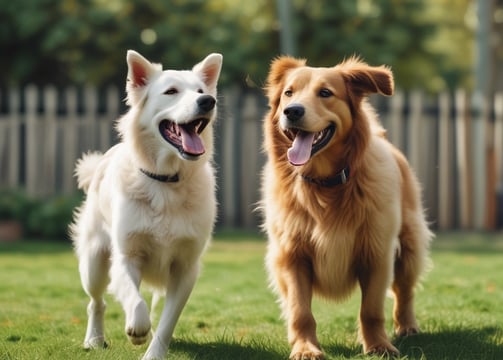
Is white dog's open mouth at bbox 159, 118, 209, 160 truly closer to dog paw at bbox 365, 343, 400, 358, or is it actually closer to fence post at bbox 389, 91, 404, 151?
dog paw at bbox 365, 343, 400, 358

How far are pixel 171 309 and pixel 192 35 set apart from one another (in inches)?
501

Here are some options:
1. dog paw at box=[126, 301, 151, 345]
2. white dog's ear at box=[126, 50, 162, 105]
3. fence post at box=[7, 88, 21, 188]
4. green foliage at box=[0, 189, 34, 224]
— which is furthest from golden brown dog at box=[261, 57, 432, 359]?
fence post at box=[7, 88, 21, 188]

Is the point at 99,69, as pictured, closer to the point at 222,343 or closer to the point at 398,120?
the point at 398,120

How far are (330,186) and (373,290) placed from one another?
2.19 ft

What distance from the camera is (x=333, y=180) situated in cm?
525

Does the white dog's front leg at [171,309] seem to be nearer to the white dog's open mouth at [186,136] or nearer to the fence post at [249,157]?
the white dog's open mouth at [186,136]

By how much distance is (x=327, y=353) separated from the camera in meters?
5.18

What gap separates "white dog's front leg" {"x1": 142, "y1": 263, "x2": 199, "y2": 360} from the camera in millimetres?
4969

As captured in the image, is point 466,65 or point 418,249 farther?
point 466,65

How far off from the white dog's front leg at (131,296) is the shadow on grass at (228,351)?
350 mm

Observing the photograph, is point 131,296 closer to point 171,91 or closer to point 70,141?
point 171,91

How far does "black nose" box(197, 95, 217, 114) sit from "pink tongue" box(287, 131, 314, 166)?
0.53 meters

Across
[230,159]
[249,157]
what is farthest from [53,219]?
[249,157]

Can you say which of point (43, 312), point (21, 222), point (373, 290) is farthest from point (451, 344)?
point (21, 222)
